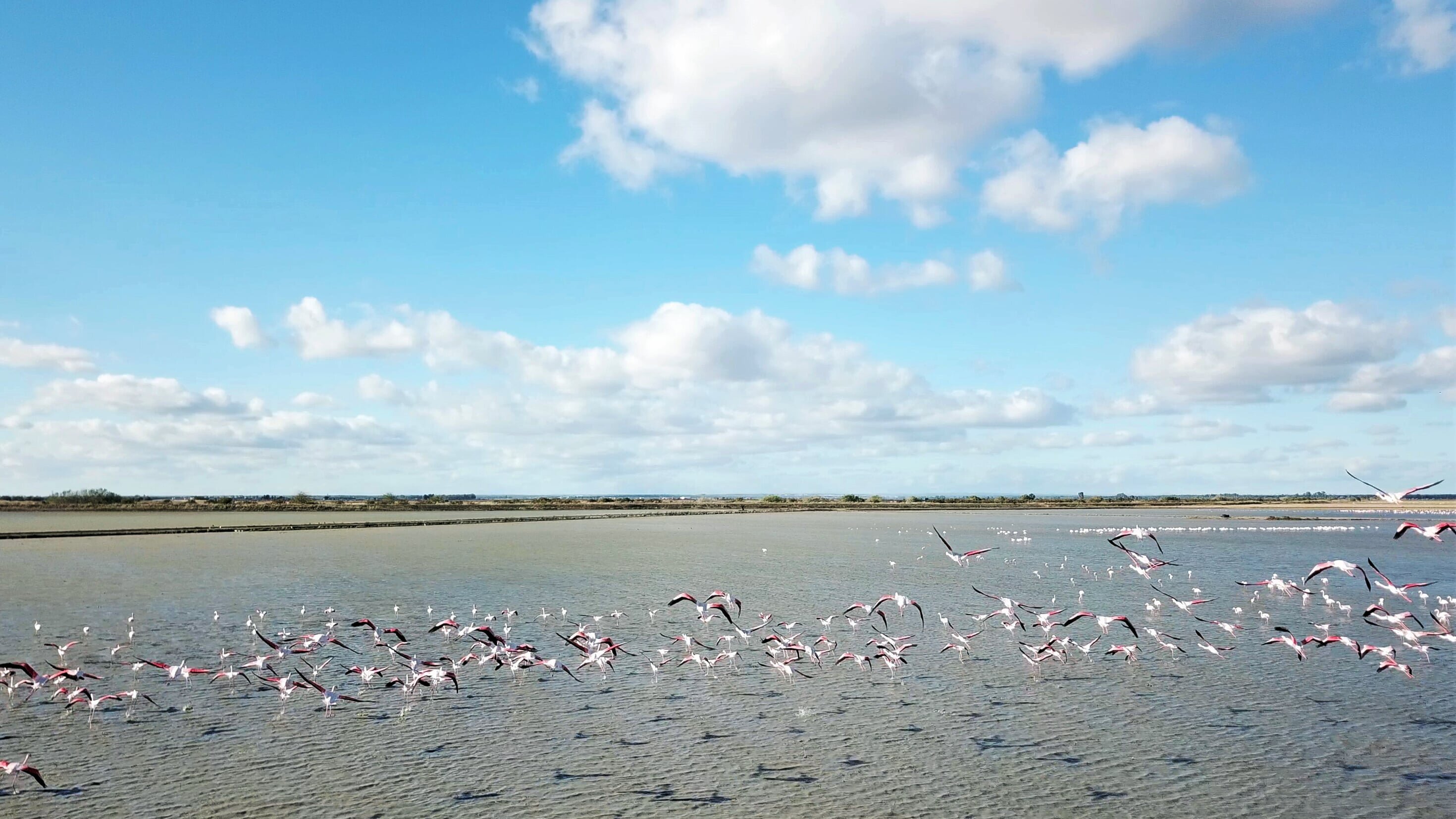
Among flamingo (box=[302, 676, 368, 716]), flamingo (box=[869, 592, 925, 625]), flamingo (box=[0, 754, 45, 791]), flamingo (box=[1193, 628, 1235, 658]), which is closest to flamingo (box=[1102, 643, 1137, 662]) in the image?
flamingo (box=[1193, 628, 1235, 658])

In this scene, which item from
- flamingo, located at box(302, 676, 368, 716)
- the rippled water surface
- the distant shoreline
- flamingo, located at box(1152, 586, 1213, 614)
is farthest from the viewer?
the distant shoreline

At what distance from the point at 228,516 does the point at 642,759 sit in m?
87.5

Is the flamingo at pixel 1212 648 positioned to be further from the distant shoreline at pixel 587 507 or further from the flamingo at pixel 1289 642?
the distant shoreline at pixel 587 507

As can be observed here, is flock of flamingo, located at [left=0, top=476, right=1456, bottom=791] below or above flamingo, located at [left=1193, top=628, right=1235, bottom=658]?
above

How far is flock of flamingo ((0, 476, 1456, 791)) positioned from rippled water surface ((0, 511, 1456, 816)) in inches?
6.8

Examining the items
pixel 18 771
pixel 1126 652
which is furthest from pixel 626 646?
pixel 1126 652

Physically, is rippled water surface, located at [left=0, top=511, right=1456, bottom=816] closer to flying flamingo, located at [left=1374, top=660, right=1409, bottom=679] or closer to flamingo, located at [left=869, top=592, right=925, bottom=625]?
flying flamingo, located at [left=1374, top=660, right=1409, bottom=679]

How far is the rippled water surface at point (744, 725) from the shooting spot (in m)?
9.36

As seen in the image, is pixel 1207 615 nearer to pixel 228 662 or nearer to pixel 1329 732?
pixel 1329 732

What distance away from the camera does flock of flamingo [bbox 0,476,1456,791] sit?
43.3ft

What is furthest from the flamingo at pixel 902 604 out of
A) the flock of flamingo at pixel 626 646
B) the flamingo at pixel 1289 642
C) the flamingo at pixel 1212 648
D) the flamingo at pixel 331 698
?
the flamingo at pixel 331 698

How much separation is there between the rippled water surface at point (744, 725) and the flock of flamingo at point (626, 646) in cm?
17

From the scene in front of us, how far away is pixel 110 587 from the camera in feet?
84.7

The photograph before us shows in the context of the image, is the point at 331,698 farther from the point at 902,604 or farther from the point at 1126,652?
the point at 1126,652
